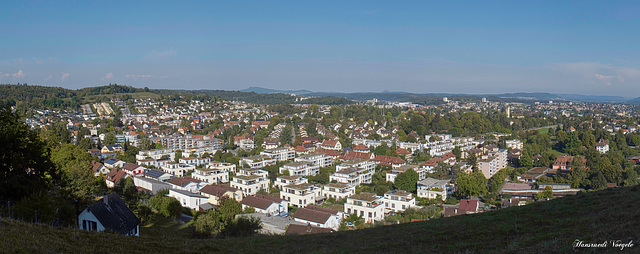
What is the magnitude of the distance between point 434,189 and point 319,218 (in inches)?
388

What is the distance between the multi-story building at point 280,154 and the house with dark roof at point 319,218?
19.7 meters

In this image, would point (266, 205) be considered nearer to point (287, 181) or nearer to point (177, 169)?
point (287, 181)

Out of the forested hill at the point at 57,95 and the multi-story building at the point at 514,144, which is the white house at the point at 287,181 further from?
the forested hill at the point at 57,95

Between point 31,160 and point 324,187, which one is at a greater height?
point 31,160

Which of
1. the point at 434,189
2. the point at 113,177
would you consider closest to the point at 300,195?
the point at 434,189

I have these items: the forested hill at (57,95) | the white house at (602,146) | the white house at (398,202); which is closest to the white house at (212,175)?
the white house at (398,202)

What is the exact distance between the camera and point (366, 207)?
1950 cm

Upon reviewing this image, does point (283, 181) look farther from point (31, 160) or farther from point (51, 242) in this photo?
point (51, 242)

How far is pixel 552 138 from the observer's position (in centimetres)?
5106

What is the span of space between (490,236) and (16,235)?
6592 mm

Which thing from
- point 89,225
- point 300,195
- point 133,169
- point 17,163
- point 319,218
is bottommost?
point 300,195

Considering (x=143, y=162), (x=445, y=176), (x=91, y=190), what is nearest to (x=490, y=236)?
(x=91, y=190)

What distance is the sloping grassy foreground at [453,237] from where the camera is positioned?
507 centimetres

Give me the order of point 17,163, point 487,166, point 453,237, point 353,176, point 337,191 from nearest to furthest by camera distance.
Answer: point 453,237 < point 17,163 < point 337,191 < point 353,176 < point 487,166
